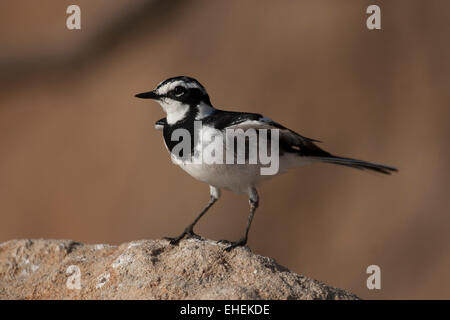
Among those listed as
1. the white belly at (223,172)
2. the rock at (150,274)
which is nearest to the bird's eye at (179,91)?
the white belly at (223,172)

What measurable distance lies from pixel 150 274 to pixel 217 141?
1142 millimetres

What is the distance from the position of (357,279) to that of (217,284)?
713 cm

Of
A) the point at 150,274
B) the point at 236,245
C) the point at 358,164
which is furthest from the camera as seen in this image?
the point at 358,164

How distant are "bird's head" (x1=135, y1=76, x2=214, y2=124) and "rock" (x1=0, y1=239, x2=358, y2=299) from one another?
1.03 m

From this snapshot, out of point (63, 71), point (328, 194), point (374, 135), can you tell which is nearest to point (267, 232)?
point (328, 194)

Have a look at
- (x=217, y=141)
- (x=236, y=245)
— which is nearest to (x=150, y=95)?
(x=217, y=141)

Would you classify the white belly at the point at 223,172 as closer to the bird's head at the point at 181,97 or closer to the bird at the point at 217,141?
the bird at the point at 217,141

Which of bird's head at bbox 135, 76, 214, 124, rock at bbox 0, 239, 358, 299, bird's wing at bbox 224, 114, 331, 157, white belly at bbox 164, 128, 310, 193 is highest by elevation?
bird's head at bbox 135, 76, 214, 124

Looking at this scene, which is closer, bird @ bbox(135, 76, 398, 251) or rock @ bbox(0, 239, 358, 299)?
rock @ bbox(0, 239, 358, 299)

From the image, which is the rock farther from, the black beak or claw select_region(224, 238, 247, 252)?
the black beak

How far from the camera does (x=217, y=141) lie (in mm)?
5277

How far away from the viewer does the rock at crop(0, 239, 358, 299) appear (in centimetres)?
460

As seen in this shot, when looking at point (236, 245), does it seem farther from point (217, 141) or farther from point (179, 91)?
point (179, 91)

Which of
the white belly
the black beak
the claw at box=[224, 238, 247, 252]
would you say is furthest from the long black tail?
the black beak
